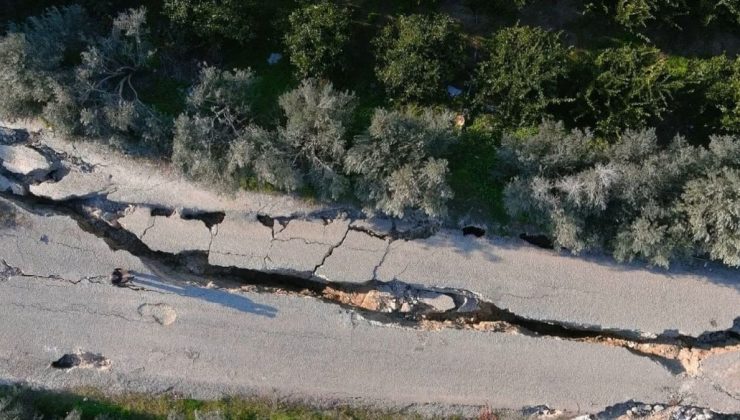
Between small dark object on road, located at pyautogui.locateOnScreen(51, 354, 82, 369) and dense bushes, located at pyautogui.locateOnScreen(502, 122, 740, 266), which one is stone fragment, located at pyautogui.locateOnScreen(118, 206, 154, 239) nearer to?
small dark object on road, located at pyautogui.locateOnScreen(51, 354, 82, 369)

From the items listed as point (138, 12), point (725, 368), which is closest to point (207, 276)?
point (138, 12)

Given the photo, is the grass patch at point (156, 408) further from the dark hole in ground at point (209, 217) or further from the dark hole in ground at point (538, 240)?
the dark hole in ground at point (538, 240)

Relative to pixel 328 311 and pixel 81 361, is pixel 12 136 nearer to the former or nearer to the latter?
pixel 81 361

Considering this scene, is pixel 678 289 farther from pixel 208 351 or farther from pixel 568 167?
pixel 208 351

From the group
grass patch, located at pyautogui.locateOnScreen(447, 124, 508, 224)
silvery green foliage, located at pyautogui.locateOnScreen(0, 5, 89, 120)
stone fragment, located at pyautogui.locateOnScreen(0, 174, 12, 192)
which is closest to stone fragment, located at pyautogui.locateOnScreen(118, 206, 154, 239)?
stone fragment, located at pyautogui.locateOnScreen(0, 174, 12, 192)

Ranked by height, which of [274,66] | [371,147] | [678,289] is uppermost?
[274,66]

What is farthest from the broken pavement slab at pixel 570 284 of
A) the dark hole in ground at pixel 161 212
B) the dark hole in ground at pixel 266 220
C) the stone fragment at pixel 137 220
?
the stone fragment at pixel 137 220
